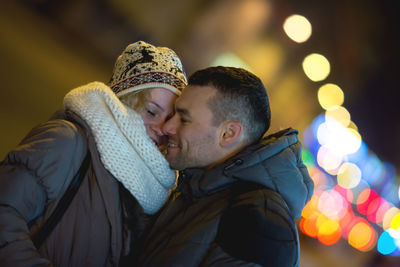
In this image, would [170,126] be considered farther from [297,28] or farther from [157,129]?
[297,28]

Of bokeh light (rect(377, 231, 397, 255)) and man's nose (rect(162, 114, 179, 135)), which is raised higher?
man's nose (rect(162, 114, 179, 135))

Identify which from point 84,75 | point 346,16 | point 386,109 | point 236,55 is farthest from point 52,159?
point 386,109

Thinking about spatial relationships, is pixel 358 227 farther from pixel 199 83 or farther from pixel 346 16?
pixel 199 83

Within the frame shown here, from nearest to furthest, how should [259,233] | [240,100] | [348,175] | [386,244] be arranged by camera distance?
[259,233], [240,100], [386,244], [348,175]

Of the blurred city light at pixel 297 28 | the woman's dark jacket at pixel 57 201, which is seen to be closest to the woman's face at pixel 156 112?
the woman's dark jacket at pixel 57 201

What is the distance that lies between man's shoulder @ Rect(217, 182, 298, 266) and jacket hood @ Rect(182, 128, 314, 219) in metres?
0.13

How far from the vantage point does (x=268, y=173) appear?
153cm

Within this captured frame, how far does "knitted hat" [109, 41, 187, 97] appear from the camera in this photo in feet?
6.37

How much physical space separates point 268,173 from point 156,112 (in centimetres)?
80

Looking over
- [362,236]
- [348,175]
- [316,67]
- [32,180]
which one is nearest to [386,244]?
[362,236]

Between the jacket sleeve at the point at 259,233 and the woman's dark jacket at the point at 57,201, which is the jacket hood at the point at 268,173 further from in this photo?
the woman's dark jacket at the point at 57,201

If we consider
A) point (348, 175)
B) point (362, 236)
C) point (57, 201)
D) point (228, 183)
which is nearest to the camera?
point (57, 201)

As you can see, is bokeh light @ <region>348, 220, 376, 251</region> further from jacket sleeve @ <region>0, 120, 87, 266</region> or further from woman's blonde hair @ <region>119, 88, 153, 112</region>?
jacket sleeve @ <region>0, 120, 87, 266</region>

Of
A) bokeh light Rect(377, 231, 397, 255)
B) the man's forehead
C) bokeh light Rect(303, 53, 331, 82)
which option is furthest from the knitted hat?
bokeh light Rect(377, 231, 397, 255)
